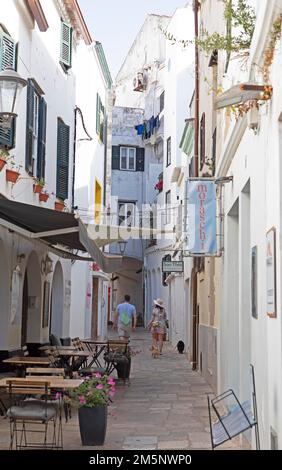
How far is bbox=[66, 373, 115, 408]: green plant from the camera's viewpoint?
7.86 meters

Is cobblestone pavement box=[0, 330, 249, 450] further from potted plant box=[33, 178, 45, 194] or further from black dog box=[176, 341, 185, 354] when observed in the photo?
black dog box=[176, 341, 185, 354]

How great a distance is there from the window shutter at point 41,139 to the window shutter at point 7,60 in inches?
94.6

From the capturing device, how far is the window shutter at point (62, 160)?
1562 centimetres

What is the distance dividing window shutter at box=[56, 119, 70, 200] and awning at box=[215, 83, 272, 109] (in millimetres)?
9595

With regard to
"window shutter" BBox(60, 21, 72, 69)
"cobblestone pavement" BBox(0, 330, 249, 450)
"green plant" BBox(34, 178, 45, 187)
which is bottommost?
"cobblestone pavement" BBox(0, 330, 249, 450)

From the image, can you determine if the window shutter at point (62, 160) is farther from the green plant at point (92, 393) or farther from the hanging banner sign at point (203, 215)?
the green plant at point (92, 393)

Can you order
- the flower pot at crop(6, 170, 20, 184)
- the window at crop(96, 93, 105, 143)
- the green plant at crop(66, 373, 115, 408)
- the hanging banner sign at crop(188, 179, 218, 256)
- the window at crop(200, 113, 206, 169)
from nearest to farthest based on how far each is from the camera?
the green plant at crop(66, 373, 115, 408) → the flower pot at crop(6, 170, 20, 184) → the hanging banner sign at crop(188, 179, 218, 256) → the window at crop(200, 113, 206, 169) → the window at crop(96, 93, 105, 143)

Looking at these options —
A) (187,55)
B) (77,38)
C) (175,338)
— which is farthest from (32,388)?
(187,55)

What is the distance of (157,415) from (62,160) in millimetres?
7391

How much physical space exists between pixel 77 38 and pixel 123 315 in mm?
7193

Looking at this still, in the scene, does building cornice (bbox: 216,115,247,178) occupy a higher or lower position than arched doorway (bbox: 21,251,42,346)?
higher

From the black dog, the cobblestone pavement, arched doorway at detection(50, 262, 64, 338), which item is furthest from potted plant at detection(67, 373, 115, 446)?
the black dog

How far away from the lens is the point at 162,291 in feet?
110
